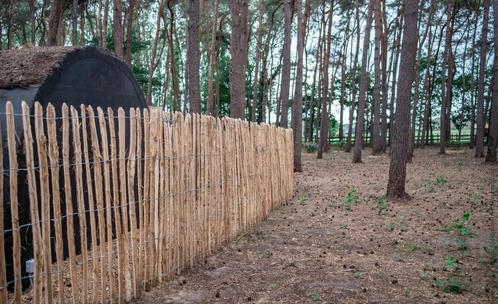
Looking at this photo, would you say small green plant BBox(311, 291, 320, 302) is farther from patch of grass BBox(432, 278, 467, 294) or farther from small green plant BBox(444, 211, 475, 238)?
small green plant BBox(444, 211, 475, 238)

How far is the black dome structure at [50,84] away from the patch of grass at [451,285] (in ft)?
13.9

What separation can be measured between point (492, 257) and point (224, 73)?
1128 inches

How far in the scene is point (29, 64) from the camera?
5.02 meters

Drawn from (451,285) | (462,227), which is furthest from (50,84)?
(462,227)

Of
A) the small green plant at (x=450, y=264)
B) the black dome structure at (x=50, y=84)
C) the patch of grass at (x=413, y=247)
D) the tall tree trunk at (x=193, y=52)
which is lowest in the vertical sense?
the patch of grass at (x=413, y=247)

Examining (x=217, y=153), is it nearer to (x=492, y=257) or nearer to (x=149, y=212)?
(x=149, y=212)

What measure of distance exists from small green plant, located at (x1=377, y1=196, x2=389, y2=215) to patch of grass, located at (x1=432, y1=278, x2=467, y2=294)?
3181 millimetres

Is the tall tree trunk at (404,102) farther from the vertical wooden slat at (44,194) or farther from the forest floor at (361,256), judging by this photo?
the vertical wooden slat at (44,194)

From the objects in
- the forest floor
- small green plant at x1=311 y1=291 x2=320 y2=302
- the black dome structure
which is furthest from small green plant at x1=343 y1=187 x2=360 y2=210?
the black dome structure

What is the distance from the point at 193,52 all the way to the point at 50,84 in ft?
17.0

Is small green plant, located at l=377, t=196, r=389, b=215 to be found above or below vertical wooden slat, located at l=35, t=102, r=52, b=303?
below

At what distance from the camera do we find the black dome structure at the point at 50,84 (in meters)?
4.21

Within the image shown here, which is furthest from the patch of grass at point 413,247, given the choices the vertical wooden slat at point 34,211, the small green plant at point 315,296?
the vertical wooden slat at point 34,211

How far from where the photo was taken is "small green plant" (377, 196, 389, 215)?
7.43 metres
